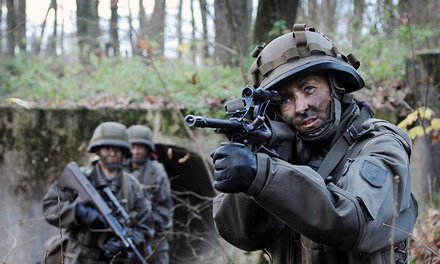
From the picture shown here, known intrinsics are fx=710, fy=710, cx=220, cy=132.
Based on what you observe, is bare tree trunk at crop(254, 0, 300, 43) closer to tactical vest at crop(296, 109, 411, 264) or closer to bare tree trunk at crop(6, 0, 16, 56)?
tactical vest at crop(296, 109, 411, 264)

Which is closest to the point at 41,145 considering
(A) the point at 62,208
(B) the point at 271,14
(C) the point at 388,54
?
(A) the point at 62,208

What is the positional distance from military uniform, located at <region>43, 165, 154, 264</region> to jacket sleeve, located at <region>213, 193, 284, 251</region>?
412 cm

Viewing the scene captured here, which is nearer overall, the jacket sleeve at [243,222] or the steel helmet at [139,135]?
the jacket sleeve at [243,222]

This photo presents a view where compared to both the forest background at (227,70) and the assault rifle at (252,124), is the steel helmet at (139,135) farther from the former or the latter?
the assault rifle at (252,124)

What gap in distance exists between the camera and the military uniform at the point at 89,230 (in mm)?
7684

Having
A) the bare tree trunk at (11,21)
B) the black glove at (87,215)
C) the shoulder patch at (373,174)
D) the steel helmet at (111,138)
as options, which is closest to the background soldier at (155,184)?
the steel helmet at (111,138)

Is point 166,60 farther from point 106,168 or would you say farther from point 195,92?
point 106,168

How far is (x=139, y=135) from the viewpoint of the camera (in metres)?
10.0

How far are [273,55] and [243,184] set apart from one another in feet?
3.21

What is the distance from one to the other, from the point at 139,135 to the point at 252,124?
716 centimetres

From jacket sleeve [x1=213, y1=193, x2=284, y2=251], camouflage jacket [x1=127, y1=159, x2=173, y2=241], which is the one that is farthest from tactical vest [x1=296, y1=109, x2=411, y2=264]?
camouflage jacket [x1=127, y1=159, x2=173, y2=241]

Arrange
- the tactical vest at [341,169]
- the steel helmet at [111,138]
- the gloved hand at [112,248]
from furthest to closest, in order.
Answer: the steel helmet at [111,138] < the gloved hand at [112,248] < the tactical vest at [341,169]

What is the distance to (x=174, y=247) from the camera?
1276 cm

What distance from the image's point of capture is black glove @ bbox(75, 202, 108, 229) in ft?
24.9
